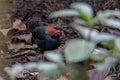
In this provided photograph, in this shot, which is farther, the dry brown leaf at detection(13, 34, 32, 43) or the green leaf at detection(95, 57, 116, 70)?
the dry brown leaf at detection(13, 34, 32, 43)

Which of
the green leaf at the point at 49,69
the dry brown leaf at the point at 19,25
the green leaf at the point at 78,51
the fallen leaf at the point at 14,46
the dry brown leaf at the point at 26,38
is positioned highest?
the green leaf at the point at 78,51

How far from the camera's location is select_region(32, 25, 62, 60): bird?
4.78 metres

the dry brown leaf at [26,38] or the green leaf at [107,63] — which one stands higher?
the green leaf at [107,63]

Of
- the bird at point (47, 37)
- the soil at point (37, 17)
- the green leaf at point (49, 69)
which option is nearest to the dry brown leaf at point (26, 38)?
the soil at point (37, 17)

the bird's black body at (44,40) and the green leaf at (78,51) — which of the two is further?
the bird's black body at (44,40)

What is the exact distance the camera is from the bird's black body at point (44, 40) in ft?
15.7

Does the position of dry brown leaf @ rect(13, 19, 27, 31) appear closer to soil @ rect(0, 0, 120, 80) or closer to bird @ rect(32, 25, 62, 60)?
soil @ rect(0, 0, 120, 80)

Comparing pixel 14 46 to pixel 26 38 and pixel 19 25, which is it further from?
pixel 19 25

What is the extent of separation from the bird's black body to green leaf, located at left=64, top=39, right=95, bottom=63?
12.2 feet

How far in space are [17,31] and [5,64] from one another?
113 centimetres

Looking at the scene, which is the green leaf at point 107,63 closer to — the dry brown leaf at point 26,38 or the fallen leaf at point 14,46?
the fallen leaf at point 14,46

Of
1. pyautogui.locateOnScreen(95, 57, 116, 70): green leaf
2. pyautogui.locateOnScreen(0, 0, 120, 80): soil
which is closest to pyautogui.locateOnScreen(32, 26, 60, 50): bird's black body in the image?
pyautogui.locateOnScreen(0, 0, 120, 80): soil

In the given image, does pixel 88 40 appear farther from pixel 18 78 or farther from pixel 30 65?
pixel 18 78

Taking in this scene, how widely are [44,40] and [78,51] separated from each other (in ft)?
12.5
